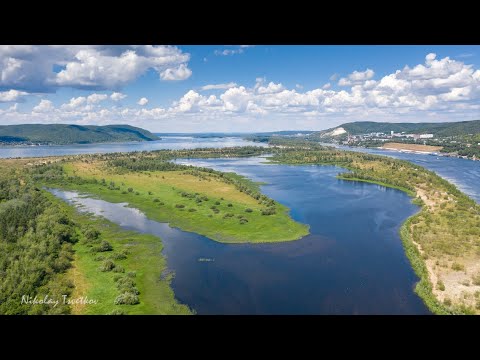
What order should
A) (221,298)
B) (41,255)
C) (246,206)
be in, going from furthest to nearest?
(246,206) → (41,255) → (221,298)

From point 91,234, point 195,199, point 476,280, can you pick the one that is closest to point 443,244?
point 476,280

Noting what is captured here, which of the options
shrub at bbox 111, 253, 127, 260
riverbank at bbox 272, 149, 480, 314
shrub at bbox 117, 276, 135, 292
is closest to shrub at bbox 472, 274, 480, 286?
riverbank at bbox 272, 149, 480, 314

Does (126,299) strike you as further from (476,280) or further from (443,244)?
(443,244)

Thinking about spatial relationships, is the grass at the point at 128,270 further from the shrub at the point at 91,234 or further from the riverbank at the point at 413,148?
the riverbank at the point at 413,148

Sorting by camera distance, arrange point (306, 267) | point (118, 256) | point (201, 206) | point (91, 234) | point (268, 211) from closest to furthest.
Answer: point (306, 267) < point (118, 256) < point (91, 234) < point (268, 211) < point (201, 206)
